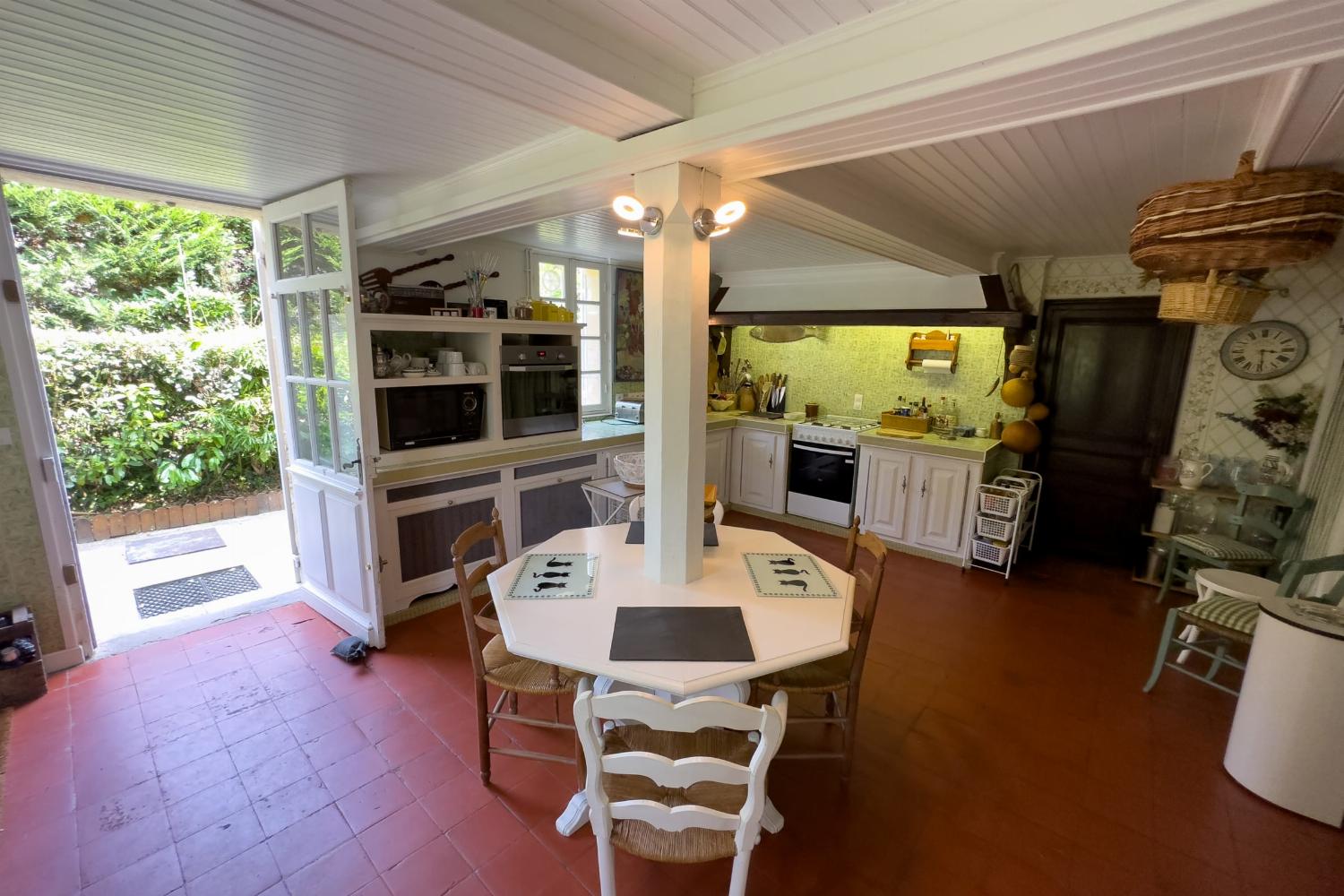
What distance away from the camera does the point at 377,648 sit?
9.70ft

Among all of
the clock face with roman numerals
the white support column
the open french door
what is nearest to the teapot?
the clock face with roman numerals

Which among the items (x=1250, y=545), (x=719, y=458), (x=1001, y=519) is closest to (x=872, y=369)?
(x=719, y=458)

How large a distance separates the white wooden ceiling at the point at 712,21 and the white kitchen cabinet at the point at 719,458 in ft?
11.9

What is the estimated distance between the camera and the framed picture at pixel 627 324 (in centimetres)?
488

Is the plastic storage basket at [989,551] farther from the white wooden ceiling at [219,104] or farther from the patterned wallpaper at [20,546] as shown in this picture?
the patterned wallpaper at [20,546]

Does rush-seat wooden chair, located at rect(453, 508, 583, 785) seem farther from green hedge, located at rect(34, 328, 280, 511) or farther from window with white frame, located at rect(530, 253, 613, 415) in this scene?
green hedge, located at rect(34, 328, 280, 511)

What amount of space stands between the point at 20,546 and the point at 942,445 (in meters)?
5.30

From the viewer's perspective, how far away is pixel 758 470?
5.13 m

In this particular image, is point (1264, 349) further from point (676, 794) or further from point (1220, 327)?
point (676, 794)

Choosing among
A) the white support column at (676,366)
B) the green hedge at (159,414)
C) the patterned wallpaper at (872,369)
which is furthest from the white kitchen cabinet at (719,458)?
the green hedge at (159,414)

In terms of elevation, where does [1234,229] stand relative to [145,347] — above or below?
above

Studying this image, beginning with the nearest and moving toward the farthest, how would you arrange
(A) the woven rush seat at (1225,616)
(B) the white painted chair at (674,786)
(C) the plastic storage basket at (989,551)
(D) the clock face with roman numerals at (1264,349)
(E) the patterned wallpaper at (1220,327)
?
(B) the white painted chair at (674,786) → (A) the woven rush seat at (1225,616) → (E) the patterned wallpaper at (1220,327) → (D) the clock face with roman numerals at (1264,349) → (C) the plastic storage basket at (989,551)

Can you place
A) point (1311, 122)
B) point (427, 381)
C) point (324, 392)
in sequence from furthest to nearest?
point (427, 381)
point (324, 392)
point (1311, 122)

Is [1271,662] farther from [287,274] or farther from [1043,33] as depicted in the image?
[287,274]
